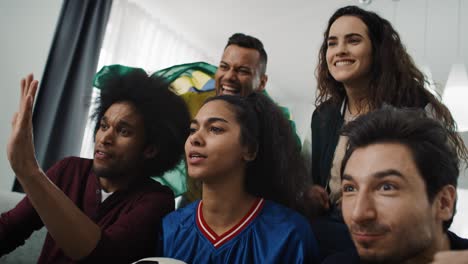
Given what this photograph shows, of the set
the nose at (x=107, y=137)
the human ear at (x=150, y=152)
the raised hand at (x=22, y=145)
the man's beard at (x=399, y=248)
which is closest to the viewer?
the man's beard at (x=399, y=248)

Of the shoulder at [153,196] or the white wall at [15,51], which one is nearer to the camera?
the shoulder at [153,196]

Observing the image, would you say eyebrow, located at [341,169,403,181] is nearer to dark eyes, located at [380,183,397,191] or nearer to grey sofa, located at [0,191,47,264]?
dark eyes, located at [380,183,397,191]

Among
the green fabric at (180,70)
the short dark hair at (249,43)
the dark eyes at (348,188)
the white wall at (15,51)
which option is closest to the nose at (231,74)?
the short dark hair at (249,43)

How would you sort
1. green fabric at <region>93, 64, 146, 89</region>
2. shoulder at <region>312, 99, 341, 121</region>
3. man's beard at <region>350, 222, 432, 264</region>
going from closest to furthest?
man's beard at <region>350, 222, 432, 264</region> < shoulder at <region>312, 99, 341, 121</region> < green fabric at <region>93, 64, 146, 89</region>

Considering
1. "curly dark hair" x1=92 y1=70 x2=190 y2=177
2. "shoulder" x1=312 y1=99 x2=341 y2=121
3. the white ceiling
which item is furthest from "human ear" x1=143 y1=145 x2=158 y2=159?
the white ceiling

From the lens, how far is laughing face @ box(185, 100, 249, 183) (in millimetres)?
1309

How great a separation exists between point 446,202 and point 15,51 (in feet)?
9.50

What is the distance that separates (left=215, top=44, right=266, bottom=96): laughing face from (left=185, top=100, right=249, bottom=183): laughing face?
0.58 meters

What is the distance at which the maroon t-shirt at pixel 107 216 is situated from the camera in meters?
1.26

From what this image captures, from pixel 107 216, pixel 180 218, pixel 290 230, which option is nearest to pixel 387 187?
pixel 290 230

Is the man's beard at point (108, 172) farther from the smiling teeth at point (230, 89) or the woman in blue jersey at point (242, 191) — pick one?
the smiling teeth at point (230, 89)

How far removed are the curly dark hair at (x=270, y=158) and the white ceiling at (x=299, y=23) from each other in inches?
91.9

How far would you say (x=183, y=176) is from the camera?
1856 millimetres

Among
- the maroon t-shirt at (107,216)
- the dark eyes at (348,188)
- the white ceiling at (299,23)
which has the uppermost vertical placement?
the white ceiling at (299,23)
